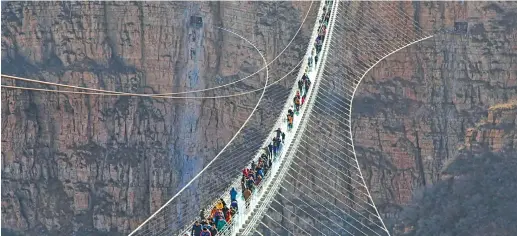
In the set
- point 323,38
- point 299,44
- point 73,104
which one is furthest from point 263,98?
point 323,38

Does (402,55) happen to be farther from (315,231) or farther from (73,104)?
(73,104)

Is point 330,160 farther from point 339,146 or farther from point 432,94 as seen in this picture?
point 432,94

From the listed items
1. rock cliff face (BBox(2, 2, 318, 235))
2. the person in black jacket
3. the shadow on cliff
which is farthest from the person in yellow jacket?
rock cliff face (BBox(2, 2, 318, 235))

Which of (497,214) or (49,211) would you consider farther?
(49,211)

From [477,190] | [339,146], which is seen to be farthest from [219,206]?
[477,190]

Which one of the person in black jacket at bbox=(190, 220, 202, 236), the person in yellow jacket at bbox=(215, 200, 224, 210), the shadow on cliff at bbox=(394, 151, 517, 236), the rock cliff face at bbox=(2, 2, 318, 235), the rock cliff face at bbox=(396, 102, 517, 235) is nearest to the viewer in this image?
the person in black jacket at bbox=(190, 220, 202, 236)

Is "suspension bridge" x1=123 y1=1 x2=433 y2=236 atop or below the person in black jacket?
below

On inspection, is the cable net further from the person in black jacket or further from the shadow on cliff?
the person in black jacket

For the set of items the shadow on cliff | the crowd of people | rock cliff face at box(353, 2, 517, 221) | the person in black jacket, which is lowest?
the shadow on cliff
